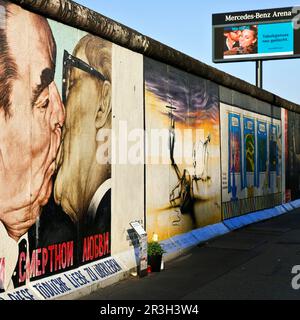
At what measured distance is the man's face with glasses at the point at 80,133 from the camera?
8.07 meters

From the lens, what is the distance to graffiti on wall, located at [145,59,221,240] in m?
11.2

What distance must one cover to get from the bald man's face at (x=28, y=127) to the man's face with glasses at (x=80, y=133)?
29 centimetres

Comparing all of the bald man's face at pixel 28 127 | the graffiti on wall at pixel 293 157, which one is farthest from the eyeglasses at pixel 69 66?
the graffiti on wall at pixel 293 157

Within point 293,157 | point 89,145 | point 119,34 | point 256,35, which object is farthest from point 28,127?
point 256,35

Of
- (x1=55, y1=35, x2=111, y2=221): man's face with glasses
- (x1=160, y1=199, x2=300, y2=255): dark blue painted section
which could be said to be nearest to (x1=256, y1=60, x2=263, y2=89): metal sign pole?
(x1=160, y1=199, x2=300, y2=255): dark blue painted section

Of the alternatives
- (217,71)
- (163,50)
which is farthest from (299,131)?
(163,50)

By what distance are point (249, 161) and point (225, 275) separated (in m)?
9.92

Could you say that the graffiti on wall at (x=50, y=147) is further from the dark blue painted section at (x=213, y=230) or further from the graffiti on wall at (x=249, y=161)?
the graffiti on wall at (x=249, y=161)

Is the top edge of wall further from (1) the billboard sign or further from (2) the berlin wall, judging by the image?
(1) the billboard sign

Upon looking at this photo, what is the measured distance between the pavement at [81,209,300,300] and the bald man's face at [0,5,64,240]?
1.78 m

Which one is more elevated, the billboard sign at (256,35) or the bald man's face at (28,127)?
the billboard sign at (256,35)

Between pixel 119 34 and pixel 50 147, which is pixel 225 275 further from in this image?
pixel 119 34

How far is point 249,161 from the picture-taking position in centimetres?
1877
